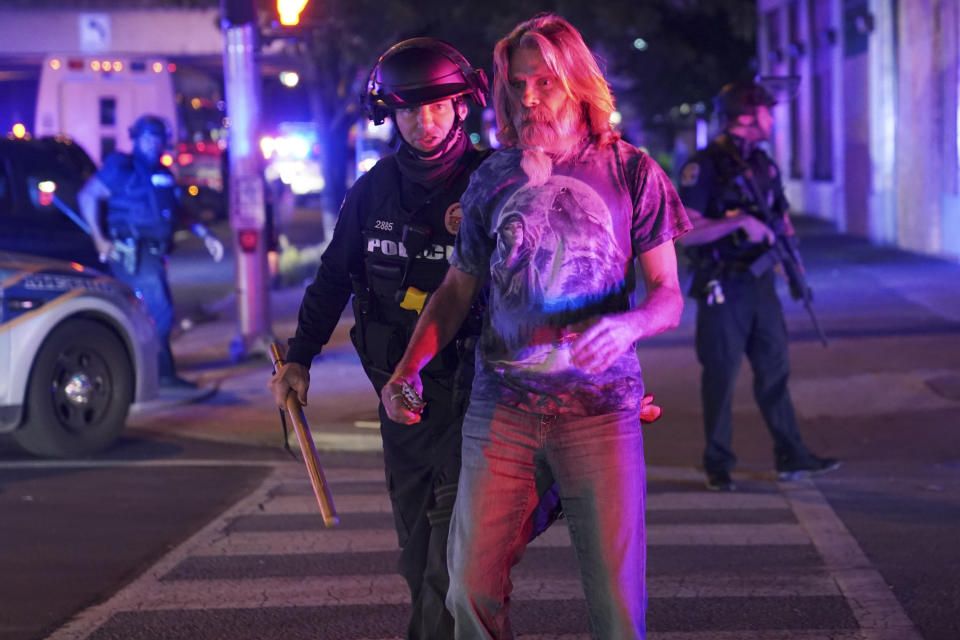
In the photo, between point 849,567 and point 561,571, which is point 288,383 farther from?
point 849,567

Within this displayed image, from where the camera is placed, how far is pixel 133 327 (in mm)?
9016

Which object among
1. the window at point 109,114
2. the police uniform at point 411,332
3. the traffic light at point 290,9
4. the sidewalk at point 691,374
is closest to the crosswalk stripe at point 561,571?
the police uniform at point 411,332

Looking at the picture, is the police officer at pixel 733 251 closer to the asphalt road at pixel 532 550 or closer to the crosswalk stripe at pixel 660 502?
the crosswalk stripe at pixel 660 502

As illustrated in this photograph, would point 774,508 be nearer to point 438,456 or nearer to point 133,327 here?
point 438,456

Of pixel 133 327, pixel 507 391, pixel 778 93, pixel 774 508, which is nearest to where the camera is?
pixel 507 391

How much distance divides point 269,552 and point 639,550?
121 inches

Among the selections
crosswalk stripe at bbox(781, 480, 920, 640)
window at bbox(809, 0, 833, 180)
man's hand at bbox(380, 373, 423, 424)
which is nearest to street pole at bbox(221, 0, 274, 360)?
crosswalk stripe at bbox(781, 480, 920, 640)

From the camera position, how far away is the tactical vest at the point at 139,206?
34.1ft

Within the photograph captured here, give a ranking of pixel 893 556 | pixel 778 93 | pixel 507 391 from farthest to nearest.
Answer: pixel 778 93
pixel 893 556
pixel 507 391

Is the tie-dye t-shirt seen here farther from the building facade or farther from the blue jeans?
the building facade

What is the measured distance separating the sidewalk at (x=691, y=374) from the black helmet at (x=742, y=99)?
7.61 feet

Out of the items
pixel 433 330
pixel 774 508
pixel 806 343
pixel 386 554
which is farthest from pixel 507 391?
pixel 806 343

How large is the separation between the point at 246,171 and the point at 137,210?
1884 millimetres

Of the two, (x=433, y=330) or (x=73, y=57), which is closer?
(x=433, y=330)
